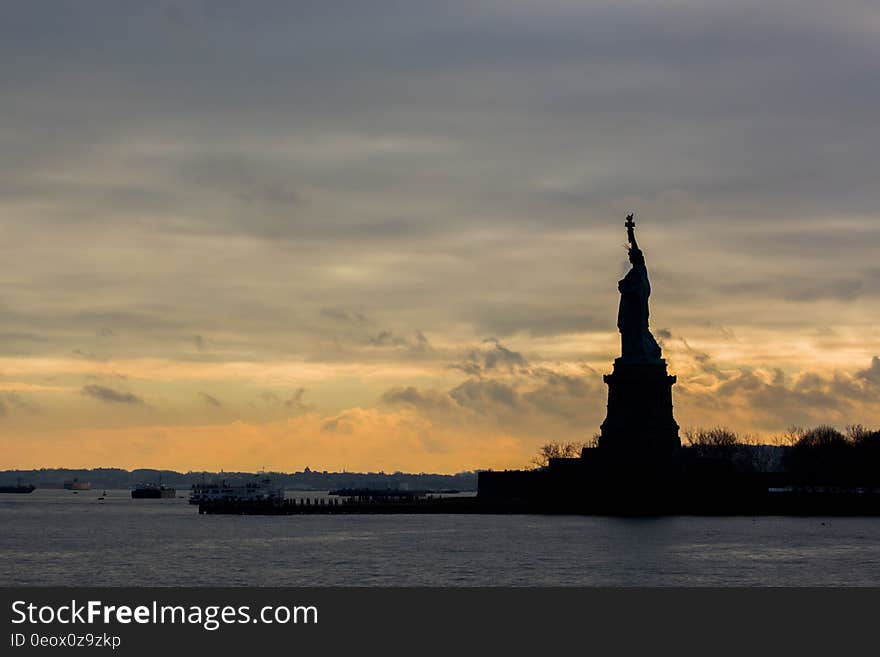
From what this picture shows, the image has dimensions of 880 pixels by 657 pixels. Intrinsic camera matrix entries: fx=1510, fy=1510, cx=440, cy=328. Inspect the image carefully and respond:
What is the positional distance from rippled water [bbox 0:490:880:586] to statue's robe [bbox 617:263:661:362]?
44.7 ft

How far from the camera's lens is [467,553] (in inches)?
3378

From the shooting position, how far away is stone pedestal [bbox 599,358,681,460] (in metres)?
120

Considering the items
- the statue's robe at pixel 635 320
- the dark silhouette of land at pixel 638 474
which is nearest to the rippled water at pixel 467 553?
the dark silhouette of land at pixel 638 474

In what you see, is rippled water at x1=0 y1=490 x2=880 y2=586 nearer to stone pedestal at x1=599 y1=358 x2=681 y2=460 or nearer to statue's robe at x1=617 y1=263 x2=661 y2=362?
stone pedestal at x1=599 y1=358 x2=681 y2=460

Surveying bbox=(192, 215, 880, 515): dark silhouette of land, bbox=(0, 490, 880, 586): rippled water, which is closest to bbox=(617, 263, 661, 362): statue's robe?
bbox=(192, 215, 880, 515): dark silhouette of land

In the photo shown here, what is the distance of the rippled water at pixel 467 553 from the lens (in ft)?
237

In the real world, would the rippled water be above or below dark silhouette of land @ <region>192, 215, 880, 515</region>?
below

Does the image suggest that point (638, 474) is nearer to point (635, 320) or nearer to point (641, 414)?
point (641, 414)

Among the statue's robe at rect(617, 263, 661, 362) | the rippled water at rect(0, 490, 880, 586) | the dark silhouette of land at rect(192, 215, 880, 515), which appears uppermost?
the statue's robe at rect(617, 263, 661, 362)

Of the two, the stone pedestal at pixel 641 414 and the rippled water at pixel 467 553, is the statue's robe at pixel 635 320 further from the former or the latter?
the rippled water at pixel 467 553
